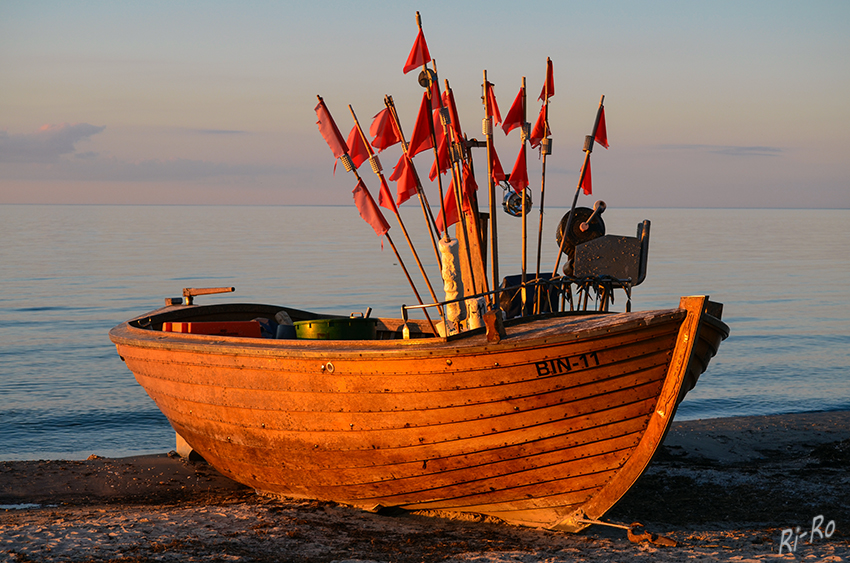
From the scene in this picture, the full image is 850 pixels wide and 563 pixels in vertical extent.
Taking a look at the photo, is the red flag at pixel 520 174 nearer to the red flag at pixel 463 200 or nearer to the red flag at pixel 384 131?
the red flag at pixel 463 200

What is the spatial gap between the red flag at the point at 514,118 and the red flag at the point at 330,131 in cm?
176

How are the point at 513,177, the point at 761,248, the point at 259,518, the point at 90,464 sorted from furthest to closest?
the point at 761,248, the point at 90,464, the point at 513,177, the point at 259,518

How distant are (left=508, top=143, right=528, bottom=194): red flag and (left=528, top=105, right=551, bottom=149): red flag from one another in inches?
14.4

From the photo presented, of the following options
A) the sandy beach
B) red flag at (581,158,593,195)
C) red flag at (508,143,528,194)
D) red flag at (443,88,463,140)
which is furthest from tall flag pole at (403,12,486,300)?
the sandy beach

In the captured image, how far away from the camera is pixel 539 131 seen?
336 inches

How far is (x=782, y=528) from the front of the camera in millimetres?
7004

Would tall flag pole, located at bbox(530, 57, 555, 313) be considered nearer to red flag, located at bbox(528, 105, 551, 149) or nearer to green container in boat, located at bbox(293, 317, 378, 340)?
red flag, located at bbox(528, 105, 551, 149)

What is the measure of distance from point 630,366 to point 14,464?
317 inches

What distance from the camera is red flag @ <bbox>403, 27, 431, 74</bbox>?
730 centimetres

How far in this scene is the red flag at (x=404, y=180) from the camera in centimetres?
764

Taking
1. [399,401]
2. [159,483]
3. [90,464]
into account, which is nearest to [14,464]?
[90,464]

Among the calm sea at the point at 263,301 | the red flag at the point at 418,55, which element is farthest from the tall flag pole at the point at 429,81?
the calm sea at the point at 263,301

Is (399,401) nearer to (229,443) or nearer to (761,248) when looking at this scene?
(229,443)

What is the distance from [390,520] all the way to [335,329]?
5.85 ft
